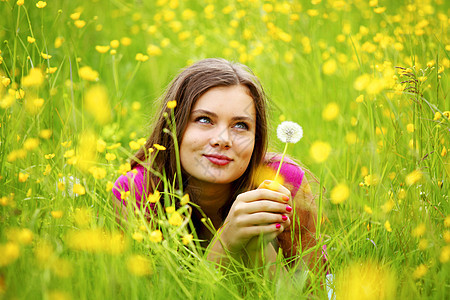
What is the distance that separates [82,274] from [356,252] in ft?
2.51

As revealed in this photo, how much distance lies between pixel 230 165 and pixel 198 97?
30cm

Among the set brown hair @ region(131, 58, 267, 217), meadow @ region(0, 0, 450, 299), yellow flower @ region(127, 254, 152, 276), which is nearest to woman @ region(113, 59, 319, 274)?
brown hair @ region(131, 58, 267, 217)

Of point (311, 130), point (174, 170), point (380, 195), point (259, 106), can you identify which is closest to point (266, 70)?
point (311, 130)

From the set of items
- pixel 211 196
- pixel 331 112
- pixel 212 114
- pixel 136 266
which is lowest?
pixel 211 196

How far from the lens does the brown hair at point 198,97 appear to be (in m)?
1.76

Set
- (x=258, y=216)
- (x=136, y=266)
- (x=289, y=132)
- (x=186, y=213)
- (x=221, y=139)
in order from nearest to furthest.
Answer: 1. (x=136, y=266)
2. (x=186, y=213)
3. (x=258, y=216)
4. (x=289, y=132)
5. (x=221, y=139)

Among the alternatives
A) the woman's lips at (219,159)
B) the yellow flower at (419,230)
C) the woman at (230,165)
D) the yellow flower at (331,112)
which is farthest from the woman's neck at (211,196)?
the yellow flower at (419,230)

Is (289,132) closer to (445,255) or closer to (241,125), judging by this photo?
(241,125)

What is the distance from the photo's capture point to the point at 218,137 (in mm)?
1576

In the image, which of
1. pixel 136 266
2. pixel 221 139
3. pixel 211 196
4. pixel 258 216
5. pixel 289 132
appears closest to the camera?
pixel 136 266

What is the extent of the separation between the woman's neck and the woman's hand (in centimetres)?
37

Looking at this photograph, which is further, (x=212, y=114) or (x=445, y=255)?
(x=212, y=114)

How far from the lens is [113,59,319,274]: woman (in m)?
1.39

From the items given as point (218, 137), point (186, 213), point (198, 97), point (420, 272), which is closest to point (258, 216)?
point (186, 213)
